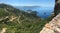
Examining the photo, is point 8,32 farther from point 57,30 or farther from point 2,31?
point 57,30

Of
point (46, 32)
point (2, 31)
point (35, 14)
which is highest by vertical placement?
point (46, 32)

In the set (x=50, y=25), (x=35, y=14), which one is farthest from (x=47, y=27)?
(x=35, y=14)

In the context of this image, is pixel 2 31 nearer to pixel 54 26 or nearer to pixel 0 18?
pixel 0 18

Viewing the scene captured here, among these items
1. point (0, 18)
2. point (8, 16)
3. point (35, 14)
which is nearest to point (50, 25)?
point (0, 18)

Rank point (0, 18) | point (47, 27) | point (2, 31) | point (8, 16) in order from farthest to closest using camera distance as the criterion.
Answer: point (8, 16) → point (0, 18) → point (2, 31) → point (47, 27)

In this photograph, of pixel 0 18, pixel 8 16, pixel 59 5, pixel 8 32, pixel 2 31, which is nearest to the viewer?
pixel 59 5

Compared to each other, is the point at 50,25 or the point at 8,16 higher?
the point at 50,25

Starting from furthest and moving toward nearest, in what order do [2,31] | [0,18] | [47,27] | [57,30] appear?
[0,18] → [2,31] → [47,27] → [57,30]

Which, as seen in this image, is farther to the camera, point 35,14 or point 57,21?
point 35,14

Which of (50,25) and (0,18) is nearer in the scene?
(50,25)
